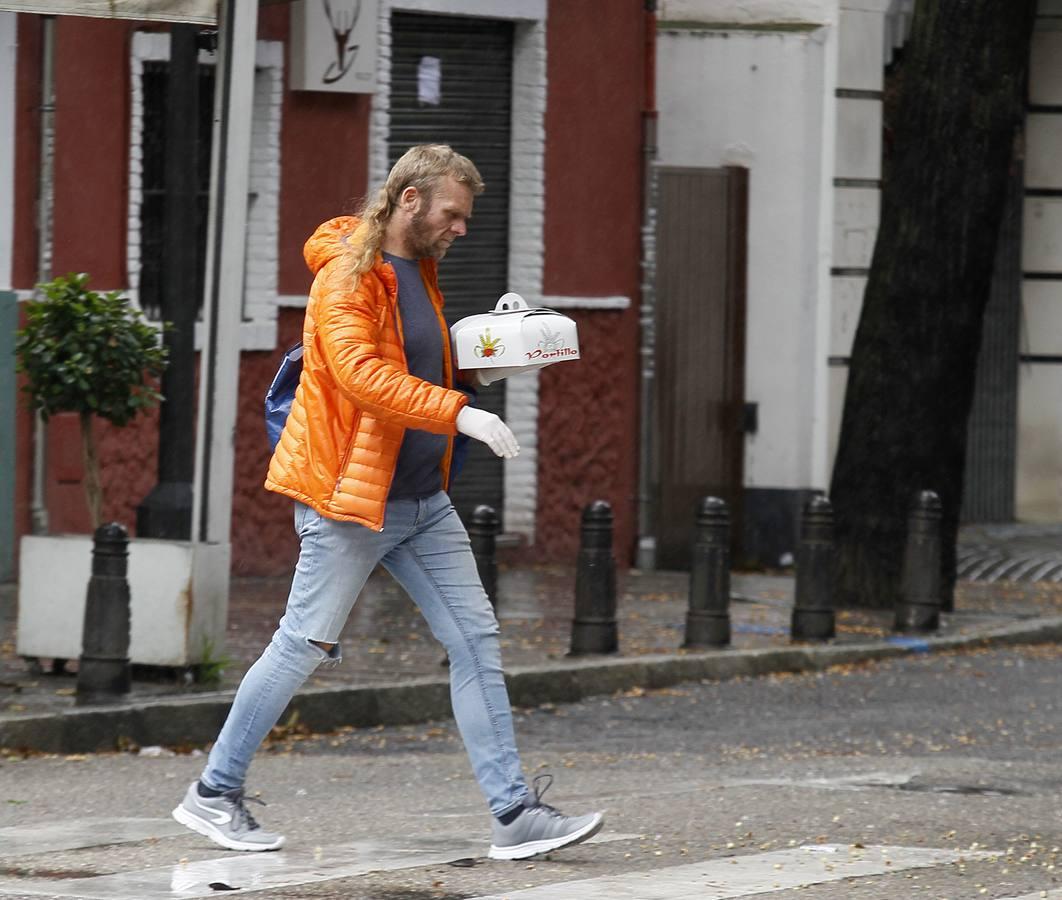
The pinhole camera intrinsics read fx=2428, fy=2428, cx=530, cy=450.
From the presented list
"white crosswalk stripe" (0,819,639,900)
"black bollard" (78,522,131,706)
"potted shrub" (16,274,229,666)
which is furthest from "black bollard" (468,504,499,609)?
"white crosswalk stripe" (0,819,639,900)

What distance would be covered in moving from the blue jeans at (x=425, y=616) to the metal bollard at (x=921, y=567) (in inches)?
277

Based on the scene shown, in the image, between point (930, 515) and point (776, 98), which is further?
point (776, 98)

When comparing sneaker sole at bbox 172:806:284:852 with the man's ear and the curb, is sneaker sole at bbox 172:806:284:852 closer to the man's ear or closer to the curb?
the man's ear

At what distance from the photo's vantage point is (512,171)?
16.7 m

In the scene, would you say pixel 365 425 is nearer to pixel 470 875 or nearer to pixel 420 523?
pixel 420 523

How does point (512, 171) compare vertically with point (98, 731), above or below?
above

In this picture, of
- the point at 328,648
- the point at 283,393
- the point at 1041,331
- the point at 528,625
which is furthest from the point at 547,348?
the point at 1041,331

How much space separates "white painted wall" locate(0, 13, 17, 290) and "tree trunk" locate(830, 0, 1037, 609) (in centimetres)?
490

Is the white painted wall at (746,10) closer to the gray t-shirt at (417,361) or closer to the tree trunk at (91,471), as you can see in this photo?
the tree trunk at (91,471)

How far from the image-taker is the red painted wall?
55.2 feet

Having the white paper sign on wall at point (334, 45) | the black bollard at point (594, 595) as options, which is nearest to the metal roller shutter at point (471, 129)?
the white paper sign on wall at point (334, 45)

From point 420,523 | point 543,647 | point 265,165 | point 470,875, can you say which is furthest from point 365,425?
point 265,165

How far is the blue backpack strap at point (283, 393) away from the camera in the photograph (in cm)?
645

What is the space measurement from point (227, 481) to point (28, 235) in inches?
183
